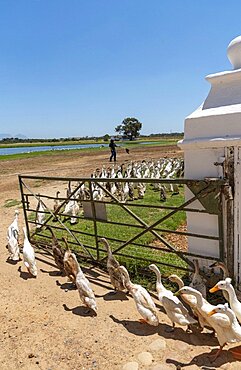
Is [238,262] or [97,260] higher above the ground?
[238,262]

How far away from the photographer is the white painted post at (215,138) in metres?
5.38

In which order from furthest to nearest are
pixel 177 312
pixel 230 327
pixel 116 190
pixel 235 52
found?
1. pixel 116 190
2. pixel 235 52
3. pixel 177 312
4. pixel 230 327

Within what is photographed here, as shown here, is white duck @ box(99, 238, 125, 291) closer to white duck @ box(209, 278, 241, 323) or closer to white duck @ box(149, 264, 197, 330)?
white duck @ box(149, 264, 197, 330)

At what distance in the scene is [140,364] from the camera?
4336 mm

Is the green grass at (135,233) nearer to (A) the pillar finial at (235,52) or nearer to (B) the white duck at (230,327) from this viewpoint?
(B) the white duck at (230,327)

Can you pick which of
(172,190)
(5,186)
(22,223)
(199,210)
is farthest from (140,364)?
(5,186)

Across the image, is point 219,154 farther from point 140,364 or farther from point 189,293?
point 140,364

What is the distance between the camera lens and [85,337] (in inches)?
199

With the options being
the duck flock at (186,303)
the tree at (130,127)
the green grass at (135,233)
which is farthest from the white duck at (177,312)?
the tree at (130,127)

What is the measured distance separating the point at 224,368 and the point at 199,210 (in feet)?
7.81

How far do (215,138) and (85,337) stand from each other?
12.0 ft

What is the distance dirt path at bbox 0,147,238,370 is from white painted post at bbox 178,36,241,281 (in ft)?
5.20

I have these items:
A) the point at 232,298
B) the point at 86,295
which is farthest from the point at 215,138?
the point at 86,295

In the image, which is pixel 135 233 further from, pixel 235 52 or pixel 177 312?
pixel 235 52
